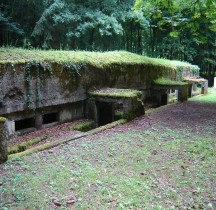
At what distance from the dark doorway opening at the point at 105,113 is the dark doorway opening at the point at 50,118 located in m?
1.76

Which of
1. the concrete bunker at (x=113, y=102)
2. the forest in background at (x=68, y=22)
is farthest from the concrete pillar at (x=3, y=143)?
the forest in background at (x=68, y=22)

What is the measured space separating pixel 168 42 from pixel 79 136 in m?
22.2

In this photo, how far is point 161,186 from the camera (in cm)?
490

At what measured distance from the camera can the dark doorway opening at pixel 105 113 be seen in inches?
443

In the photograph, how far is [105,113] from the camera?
11.6 metres

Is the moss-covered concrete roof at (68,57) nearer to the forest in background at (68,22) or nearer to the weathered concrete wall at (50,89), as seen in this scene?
the weathered concrete wall at (50,89)

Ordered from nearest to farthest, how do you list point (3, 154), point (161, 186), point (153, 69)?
point (161, 186) < point (3, 154) < point (153, 69)

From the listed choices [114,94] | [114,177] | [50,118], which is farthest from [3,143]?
[114,94]

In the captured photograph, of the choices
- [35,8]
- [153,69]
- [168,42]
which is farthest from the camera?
[168,42]

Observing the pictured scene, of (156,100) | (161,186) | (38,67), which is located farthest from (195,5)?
(161,186)

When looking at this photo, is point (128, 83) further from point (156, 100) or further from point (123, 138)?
point (123, 138)

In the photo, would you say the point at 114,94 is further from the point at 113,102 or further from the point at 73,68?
the point at 73,68

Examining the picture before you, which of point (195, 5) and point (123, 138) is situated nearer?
point (123, 138)

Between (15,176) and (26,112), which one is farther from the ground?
(26,112)
